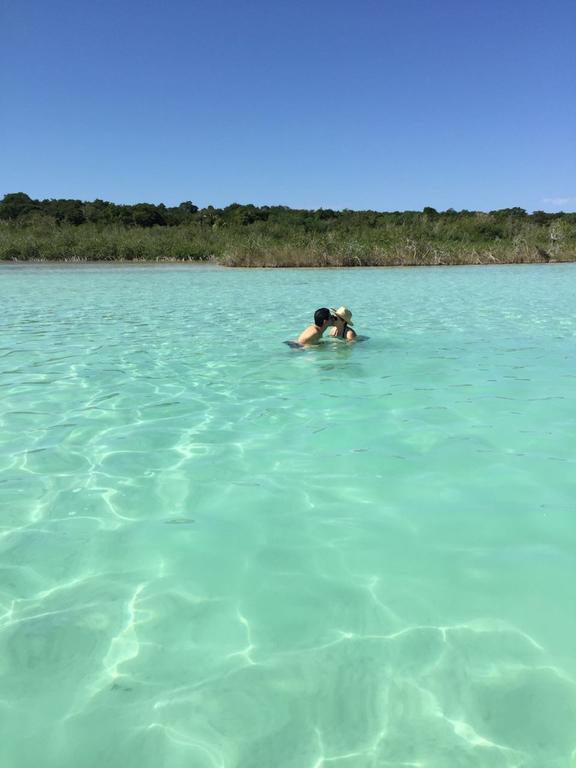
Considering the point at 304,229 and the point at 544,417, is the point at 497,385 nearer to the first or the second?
the point at 544,417

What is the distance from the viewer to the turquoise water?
193 cm

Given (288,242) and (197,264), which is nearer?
(288,242)

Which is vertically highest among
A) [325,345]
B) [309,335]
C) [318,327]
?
[318,327]

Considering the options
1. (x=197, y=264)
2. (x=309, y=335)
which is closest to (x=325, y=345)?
(x=309, y=335)

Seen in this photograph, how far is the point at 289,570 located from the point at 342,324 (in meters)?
5.73

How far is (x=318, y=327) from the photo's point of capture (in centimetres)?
801

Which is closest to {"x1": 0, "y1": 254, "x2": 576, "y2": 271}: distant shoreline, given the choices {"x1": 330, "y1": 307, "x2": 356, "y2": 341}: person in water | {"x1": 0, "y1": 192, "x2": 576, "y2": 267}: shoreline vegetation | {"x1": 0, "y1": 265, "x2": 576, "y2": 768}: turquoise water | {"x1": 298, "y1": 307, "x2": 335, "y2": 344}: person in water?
{"x1": 0, "y1": 192, "x2": 576, "y2": 267}: shoreline vegetation

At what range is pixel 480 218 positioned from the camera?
4962 centimetres

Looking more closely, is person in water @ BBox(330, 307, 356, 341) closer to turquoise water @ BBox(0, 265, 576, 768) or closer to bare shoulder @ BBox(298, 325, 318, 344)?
bare shoulder @ BBox(298, 325, 318, 344)

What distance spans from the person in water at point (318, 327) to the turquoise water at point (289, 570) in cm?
137

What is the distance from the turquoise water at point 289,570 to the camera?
76.0 inches

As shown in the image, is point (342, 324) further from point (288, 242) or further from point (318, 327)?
point (288, 242)

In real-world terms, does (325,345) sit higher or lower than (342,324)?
lower

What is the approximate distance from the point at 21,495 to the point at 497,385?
446 centimetres
